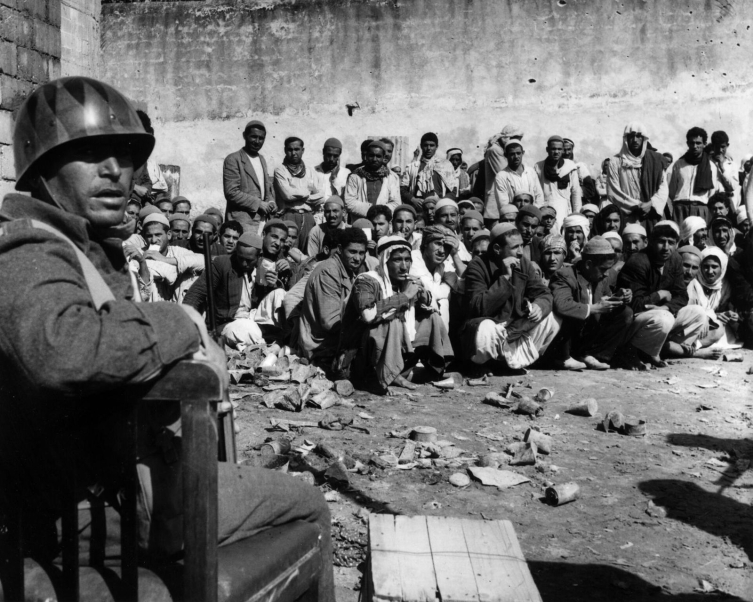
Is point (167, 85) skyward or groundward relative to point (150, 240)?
skyward

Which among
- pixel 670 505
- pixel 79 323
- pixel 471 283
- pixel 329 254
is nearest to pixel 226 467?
pixel 79 323

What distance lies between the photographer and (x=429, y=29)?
15.4 meters

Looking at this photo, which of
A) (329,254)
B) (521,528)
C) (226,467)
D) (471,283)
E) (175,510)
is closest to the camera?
(175,510)

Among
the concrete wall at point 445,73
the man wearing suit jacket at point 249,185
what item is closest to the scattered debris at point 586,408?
the man wearing suit jacket at point 249,185

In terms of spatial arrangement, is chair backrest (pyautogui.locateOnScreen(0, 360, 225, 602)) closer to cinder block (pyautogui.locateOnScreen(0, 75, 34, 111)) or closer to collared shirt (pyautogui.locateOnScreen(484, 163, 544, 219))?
cinder block (pyautogui.locateOnScreen(0, 75, 34, 111))

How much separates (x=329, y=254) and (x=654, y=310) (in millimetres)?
3312

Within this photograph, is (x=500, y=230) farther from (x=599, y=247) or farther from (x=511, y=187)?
(x=511, y=187)

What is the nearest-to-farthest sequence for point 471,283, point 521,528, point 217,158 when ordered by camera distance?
point 521,528 < point 471,283 < point 217,158

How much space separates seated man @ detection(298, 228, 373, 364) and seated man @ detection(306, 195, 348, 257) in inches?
57.3

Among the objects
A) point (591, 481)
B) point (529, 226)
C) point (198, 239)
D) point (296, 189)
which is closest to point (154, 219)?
point (198, 239)

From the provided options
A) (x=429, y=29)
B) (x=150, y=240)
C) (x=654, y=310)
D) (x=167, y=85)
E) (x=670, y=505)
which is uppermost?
(x=429, y=29)

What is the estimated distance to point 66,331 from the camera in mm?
1973

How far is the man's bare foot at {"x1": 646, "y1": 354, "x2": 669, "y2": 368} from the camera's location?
8.91 meters

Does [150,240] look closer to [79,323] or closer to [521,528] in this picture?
[521,528]
